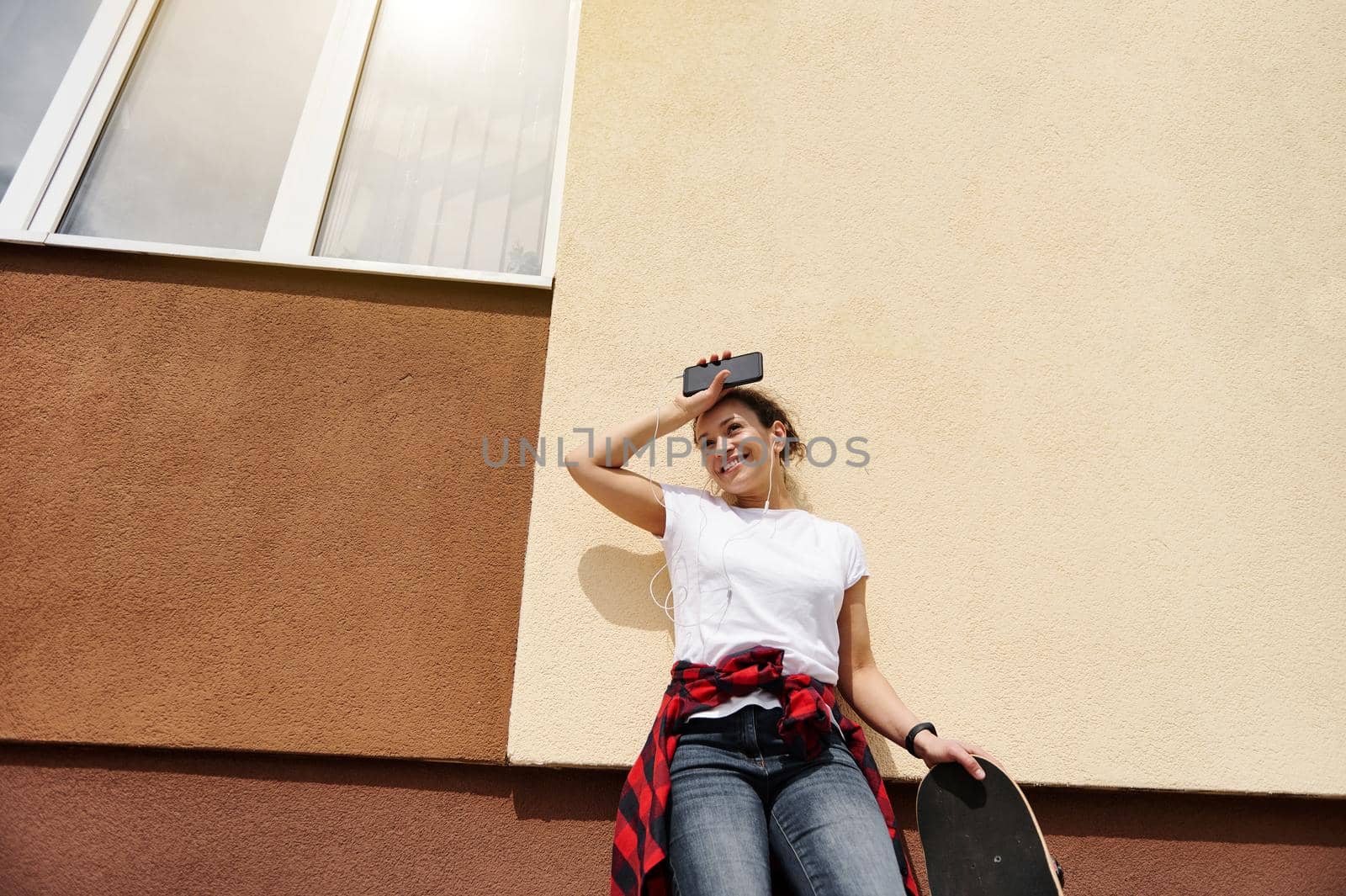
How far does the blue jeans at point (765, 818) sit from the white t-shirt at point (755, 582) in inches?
2.9

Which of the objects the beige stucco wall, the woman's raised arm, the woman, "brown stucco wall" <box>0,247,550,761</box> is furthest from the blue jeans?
"brown stucco wall" <box>0,247,550,761</box>

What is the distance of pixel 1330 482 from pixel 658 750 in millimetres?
2506

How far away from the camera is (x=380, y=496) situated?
2152 mm

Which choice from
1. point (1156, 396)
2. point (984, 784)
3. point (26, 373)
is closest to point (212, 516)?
point (26, 373)

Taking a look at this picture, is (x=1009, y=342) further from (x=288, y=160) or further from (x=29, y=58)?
(x=29, y=58)

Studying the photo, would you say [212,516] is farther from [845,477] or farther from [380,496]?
[845,477]

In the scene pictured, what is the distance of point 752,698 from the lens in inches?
62.4

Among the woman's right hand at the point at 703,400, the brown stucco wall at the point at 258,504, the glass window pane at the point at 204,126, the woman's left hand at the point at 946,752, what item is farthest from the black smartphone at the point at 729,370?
the glass window pane at the point at 204,126

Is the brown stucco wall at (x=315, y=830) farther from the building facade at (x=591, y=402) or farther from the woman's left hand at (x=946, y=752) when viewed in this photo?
the woman's left hand at (x=946, y=752)

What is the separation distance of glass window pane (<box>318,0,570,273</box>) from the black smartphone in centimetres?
87

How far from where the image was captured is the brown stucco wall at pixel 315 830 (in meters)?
1.83

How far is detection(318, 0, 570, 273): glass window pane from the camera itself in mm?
2543

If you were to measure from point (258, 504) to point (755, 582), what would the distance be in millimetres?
1453

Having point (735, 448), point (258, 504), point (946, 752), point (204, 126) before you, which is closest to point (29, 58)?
point (204, 126)
